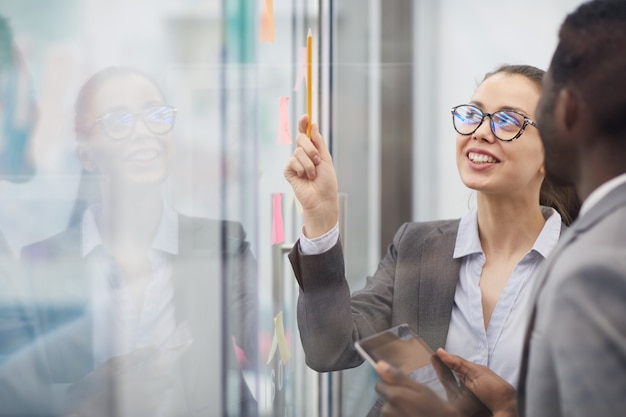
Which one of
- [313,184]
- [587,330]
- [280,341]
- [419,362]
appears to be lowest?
[280,341]

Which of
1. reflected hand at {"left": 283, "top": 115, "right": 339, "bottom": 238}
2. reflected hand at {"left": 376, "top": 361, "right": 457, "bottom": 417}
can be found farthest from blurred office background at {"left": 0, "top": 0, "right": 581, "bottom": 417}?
reflected hand at {"left": 376, "top": 361, "right": 457, "bottom": 417}

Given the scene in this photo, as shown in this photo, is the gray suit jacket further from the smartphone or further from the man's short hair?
the smartphone

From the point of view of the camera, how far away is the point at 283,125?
174 centimetres

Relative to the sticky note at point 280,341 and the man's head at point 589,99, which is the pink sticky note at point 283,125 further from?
the man's head at point 589,99

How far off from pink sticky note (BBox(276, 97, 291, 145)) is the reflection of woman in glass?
408 millimetres

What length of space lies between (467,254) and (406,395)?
472 mm

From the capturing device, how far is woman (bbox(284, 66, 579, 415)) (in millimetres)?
1433

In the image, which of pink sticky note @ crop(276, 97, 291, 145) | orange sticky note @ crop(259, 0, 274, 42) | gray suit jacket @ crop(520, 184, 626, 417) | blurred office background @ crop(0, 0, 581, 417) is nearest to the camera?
gray suit jacket @ crop(520, 184, 626, 417)

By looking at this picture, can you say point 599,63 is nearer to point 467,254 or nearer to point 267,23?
point 467,254

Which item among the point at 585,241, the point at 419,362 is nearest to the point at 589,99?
the point at 585,241

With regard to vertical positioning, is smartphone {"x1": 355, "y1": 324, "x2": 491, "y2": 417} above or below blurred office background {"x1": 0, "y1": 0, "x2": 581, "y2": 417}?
below

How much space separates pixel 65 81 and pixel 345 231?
1.30 meters

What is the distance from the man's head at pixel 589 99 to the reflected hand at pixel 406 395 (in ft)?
1.31

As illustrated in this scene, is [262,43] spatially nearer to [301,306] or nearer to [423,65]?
[301,306]
